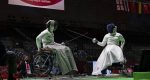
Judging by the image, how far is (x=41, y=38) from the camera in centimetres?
1052

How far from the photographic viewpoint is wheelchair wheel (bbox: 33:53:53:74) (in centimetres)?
1027

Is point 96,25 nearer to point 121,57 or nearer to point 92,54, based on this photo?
point 92,54

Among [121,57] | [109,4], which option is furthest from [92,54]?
[121,57]

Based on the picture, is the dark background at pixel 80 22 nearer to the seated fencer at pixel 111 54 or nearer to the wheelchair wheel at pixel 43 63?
the seated fencer at pixel 111 54

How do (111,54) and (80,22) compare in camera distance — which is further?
(80,22)

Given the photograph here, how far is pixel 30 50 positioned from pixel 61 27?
79.8 inches

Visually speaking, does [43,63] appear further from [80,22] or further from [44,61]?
[80,22]

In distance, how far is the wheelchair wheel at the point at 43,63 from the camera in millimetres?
10273

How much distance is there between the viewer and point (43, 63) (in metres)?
10.3

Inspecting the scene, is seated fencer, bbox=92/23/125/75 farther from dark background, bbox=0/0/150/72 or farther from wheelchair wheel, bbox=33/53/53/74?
dark background, bbox=0/0/150/72

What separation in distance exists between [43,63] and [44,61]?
0.27 ft

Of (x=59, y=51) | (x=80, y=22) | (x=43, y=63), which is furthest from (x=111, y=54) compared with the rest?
(x=80, y=22)

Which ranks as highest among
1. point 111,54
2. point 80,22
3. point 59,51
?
point 59,51

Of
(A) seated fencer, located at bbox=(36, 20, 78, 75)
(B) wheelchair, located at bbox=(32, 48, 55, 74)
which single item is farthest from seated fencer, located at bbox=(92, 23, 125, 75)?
(B) wheelchair, located at bbox=(32, 48, 55, 74)
